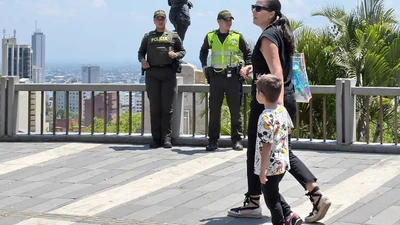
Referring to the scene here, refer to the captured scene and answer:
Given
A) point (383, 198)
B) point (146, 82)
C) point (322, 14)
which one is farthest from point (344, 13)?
point (383, 198)

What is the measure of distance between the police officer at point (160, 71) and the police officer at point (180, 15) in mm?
3955

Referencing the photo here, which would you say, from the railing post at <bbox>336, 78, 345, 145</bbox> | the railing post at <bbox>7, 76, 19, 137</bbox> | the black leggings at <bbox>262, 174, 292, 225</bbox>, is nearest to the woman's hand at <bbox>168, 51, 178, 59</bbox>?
the railing post at <bbox>336, 78, 345, 145</bbox>

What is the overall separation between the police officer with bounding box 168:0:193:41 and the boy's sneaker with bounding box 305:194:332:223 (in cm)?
907

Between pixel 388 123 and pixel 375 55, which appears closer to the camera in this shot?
pixel 388 123

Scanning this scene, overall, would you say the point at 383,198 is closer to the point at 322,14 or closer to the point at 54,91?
the point at 54,91

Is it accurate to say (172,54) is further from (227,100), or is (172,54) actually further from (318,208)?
(318,208)

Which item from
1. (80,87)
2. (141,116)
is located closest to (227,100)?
(141,116)

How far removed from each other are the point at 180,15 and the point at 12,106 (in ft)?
14.2

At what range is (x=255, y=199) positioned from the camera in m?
6.46

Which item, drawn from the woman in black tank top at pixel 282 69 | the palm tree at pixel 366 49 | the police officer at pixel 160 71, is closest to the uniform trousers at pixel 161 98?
the police officer at pixel 160 71

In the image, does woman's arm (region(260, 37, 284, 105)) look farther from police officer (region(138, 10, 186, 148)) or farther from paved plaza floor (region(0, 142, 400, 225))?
police officer (region(138, 10, 186, 148))

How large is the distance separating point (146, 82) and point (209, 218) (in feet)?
15.4

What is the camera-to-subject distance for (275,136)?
5.60 metres

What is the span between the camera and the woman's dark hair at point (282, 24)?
20.2ft
